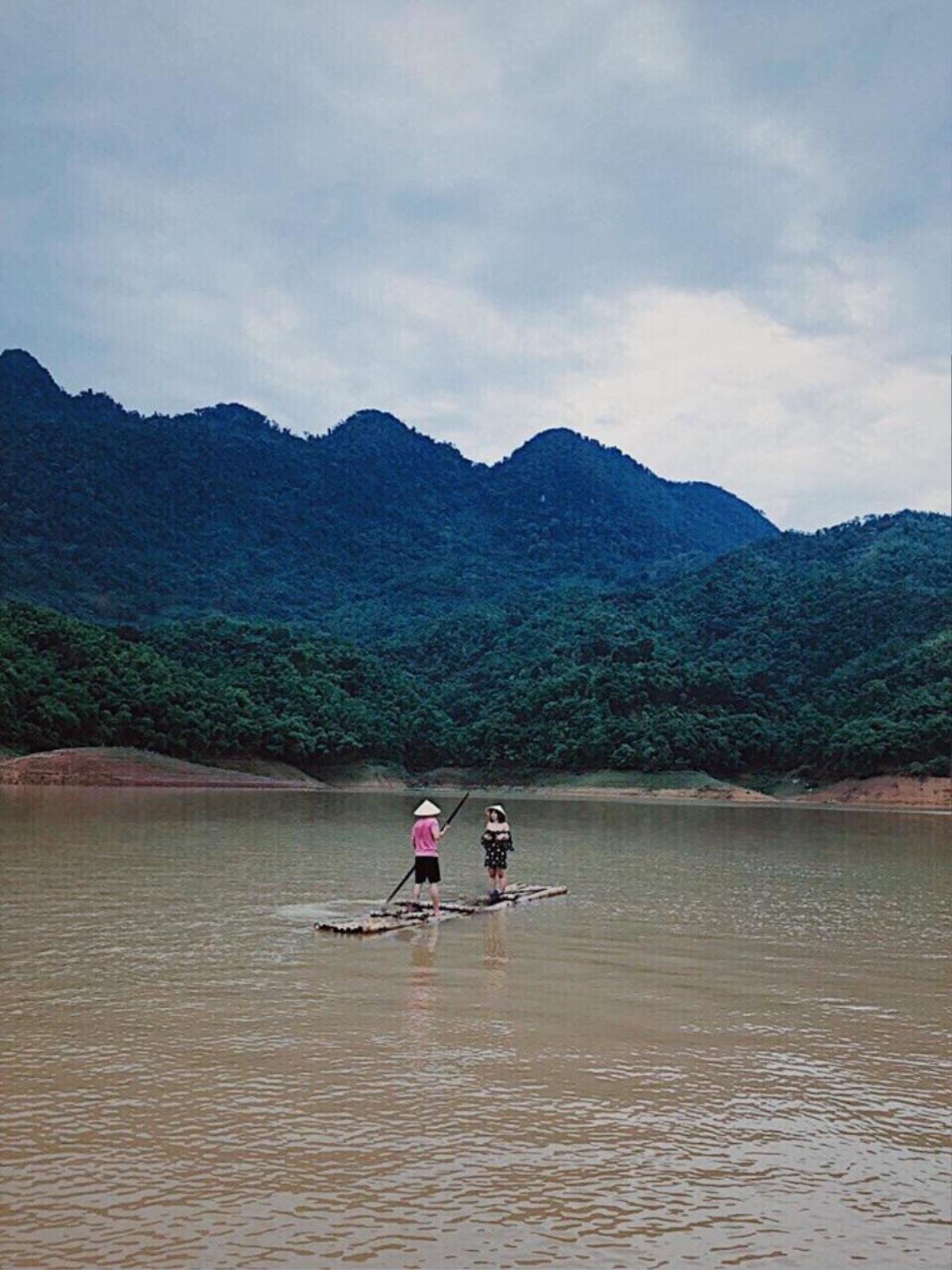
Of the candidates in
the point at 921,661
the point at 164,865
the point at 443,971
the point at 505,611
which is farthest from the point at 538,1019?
the point at 505,611

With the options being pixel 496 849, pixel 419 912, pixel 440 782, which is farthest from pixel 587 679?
pixel 419 912

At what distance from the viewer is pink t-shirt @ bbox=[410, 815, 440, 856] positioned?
2009cm

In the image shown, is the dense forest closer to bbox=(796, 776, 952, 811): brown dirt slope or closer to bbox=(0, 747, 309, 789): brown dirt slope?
bbox=(796, 776, 952, 811): brown dirt slope

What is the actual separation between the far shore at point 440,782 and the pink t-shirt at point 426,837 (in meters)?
67.6

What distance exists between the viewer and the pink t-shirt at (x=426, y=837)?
20.1m

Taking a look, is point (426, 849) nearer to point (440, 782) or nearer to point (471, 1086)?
point (471, 1086)

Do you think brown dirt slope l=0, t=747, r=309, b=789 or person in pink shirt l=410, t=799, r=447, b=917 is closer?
person in pink shirt l=410, t=799, r=447, b=917

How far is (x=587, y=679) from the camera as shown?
142 m

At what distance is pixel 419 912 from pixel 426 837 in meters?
1.21

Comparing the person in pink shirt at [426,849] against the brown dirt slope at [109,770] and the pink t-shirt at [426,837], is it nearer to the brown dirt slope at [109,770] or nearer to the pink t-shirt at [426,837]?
the pink t-shirt at [426,837]

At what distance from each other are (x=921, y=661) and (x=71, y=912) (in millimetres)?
116667

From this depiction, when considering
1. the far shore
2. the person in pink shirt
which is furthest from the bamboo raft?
the far shore

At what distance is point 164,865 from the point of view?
2786 cm

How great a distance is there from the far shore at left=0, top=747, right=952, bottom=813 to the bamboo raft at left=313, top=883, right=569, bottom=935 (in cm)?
6536
